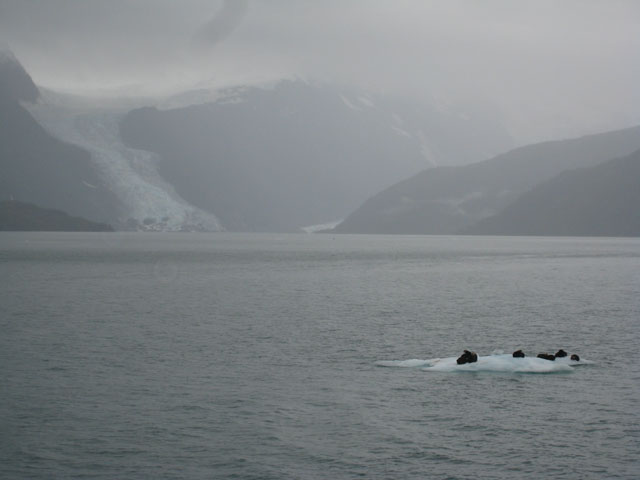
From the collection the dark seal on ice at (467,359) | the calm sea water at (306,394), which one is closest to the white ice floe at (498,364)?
the dark seal on ice at (467,359)

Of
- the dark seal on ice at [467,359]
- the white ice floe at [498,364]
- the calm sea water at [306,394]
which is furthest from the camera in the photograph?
the dark seal on ice at [467,359]

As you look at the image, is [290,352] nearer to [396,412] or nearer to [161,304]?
[396,412]

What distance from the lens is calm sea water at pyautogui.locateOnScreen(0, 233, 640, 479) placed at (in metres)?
27.1

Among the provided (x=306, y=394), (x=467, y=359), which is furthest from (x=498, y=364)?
(x=306, y=394)

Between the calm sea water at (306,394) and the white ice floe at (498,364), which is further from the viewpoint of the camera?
the white ice floe at (498,364)

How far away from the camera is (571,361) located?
43.9m

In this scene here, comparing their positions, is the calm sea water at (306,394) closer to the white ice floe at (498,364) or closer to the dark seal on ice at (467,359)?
the white ice floe at (498,364)

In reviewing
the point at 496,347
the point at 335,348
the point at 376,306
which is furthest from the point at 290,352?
the point at 376,306

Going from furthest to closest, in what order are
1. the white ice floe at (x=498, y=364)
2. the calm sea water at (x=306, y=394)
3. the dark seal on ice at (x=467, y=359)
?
the dark seal on ice at (x=467, y=359), the white ice floe at (x=498, y=364), the calm sea water at (x=306, y=394)

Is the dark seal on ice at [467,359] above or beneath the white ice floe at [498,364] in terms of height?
above

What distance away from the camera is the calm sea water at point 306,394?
2712 centimetres

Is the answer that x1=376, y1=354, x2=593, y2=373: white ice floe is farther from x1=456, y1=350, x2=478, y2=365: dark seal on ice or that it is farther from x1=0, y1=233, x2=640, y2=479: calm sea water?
x1=0, y1=233, x2=640, y2=479: calm sea water

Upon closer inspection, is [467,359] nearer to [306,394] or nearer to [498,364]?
[498,364]

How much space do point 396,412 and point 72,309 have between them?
47.4 meters
